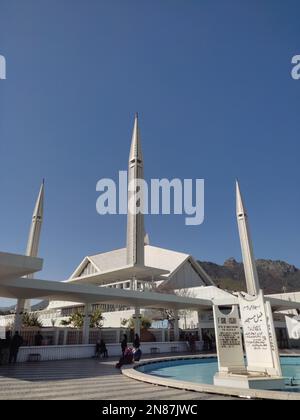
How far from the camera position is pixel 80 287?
1559cm

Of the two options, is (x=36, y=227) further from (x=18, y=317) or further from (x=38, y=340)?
(x=38, y=340)

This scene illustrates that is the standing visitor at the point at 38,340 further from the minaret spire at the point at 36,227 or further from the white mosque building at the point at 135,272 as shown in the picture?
the minaret spire at the point at 36,227

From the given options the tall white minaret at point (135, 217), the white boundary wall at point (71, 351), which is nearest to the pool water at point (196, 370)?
the white boundary wall at point (71, 351)

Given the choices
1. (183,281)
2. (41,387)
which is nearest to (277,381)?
(41,387)

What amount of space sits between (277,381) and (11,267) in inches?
315

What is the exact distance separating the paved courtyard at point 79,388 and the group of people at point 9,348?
8.87 feet

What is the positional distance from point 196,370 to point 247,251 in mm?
27177

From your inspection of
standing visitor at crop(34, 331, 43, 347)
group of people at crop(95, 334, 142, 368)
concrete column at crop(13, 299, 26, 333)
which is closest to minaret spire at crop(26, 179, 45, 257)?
concrete column at crop(13, 299, 26, 333)

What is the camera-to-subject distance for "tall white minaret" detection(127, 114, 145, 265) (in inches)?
1160

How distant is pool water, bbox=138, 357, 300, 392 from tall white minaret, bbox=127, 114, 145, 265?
42.7 feet

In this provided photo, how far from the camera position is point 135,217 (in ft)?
98.5

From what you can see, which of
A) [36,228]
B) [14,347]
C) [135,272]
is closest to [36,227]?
[36,228]

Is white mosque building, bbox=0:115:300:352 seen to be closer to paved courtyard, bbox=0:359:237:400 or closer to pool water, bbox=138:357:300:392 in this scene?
pool water, bbox=138:357:300:392
